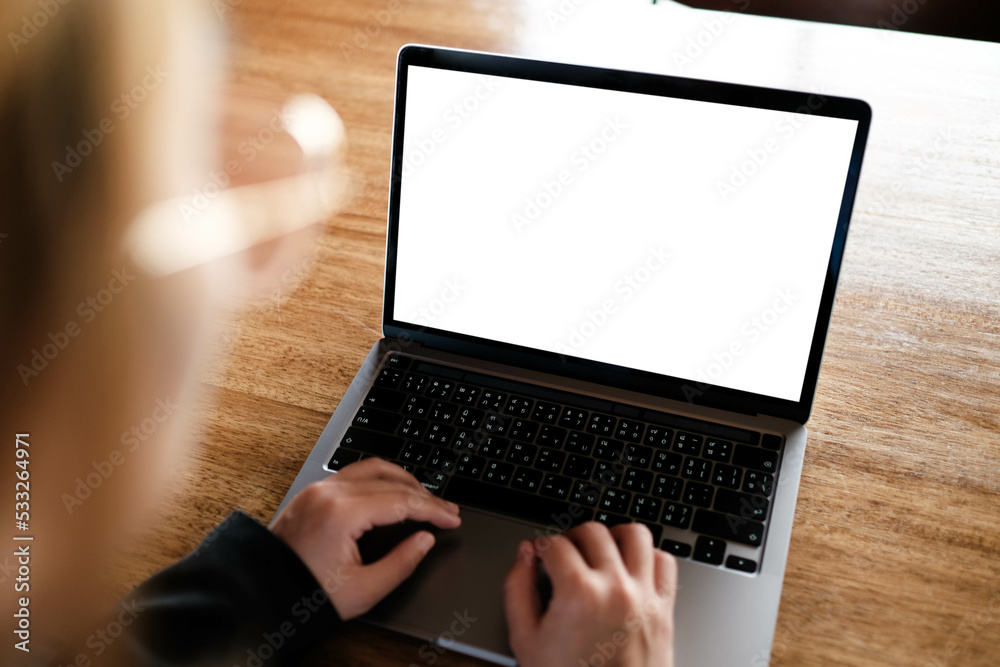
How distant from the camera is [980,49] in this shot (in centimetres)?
124

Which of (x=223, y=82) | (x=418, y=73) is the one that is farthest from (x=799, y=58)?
(x=223, y=82)

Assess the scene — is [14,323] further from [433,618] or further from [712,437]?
[712,437]

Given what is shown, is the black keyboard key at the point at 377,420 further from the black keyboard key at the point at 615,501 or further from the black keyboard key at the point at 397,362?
the black keyboard key at the point at 615,501

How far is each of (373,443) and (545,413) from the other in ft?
0.50

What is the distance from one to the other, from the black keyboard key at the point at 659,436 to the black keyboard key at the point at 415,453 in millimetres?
189

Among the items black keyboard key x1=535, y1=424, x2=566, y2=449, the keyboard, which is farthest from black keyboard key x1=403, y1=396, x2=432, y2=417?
black keyboard key x1=535, y1=424, x2=566, y2=449

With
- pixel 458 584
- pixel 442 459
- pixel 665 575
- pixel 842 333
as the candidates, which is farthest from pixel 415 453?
pixel 842 333

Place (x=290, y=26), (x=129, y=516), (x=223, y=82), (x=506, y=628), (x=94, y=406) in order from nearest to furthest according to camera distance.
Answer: (x=506, y=628) < (x=129, y=516) < (x=94, y=406) < (x=223, y=82) < (x=290, y=26)

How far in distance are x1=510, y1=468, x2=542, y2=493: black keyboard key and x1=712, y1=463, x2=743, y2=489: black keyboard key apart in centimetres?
14

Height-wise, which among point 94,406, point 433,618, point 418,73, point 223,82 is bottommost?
point 433,618

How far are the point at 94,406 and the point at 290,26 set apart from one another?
0.86 m

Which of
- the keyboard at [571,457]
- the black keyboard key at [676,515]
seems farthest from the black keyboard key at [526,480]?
the black keyboard key at [676,515]

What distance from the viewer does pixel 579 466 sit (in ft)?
2.10

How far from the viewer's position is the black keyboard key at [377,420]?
0.68 metres
